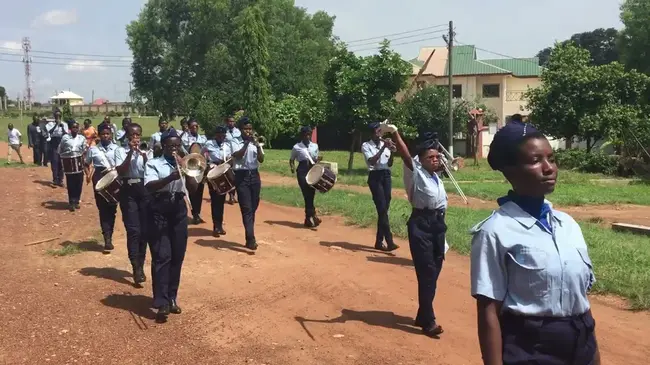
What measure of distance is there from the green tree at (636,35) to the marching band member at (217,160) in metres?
37.7

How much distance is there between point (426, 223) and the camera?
6230 mm

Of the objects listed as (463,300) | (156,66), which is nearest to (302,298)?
(463,300)

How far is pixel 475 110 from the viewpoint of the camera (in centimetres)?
3291

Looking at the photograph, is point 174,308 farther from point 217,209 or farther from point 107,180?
point 217,209

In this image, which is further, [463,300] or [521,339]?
[463,300]

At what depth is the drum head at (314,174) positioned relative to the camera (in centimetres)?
1088

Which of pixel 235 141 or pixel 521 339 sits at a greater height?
pixel 235 141

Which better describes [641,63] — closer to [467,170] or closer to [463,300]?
[467,170]

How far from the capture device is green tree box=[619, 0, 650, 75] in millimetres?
41344

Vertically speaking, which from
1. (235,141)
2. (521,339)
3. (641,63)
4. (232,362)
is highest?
(641,63)

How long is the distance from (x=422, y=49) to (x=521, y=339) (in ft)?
169

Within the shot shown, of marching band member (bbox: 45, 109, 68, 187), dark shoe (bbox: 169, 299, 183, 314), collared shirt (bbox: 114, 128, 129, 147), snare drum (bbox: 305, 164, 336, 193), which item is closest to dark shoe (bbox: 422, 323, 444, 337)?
dark shoe (bbox: 169, 299, 183, 314)

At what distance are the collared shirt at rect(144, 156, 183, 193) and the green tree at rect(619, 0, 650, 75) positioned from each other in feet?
136

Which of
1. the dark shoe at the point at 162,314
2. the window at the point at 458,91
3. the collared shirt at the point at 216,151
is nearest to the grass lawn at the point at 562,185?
the collared shirt at the point at 216,151
